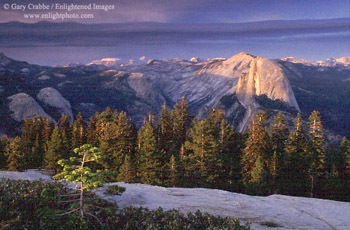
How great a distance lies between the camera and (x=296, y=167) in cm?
4481

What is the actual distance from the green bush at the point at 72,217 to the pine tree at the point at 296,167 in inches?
1475

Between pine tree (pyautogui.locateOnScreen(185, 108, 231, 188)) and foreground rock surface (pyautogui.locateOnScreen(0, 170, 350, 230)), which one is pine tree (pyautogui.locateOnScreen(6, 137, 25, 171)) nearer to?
pine tree (pyautogui.locateOnScreen(185, 108, 231, 188))

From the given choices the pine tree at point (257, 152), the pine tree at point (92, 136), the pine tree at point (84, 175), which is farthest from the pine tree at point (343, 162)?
the pine tree at point (84, 175)

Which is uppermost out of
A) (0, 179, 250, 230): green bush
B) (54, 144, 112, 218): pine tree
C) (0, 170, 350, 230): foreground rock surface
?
(54, 144, 112, 218): pine tree

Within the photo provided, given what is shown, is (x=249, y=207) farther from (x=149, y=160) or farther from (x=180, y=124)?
(x=180, y=124)

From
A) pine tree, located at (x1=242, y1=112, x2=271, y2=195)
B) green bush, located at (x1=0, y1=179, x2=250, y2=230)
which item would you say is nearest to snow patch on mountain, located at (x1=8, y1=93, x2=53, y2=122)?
pine tree, located at (x1=242, y1=112, x2=271, y2=195)

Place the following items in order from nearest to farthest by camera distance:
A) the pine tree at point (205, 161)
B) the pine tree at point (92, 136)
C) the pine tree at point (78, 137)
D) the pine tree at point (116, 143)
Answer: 1. the pine tree at point (205, 161)
2. the pine tree at point (116, 143)
3. the pine tree at point (92, 136)
4. the pine tree at point (78, 137)

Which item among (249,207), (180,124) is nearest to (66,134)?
(180,124)

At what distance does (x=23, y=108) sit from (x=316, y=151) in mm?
161428

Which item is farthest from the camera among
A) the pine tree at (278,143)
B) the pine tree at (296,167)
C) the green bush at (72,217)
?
the pine tree at (296,167)

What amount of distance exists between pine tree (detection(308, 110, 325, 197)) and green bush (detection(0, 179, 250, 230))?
3718 centimetres

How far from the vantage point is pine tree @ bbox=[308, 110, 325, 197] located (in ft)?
139

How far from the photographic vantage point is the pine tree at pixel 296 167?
A: 43.6m

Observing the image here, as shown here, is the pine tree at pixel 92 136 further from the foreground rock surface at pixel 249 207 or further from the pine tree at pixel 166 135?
the foreground rock surface at pixel 249 207
